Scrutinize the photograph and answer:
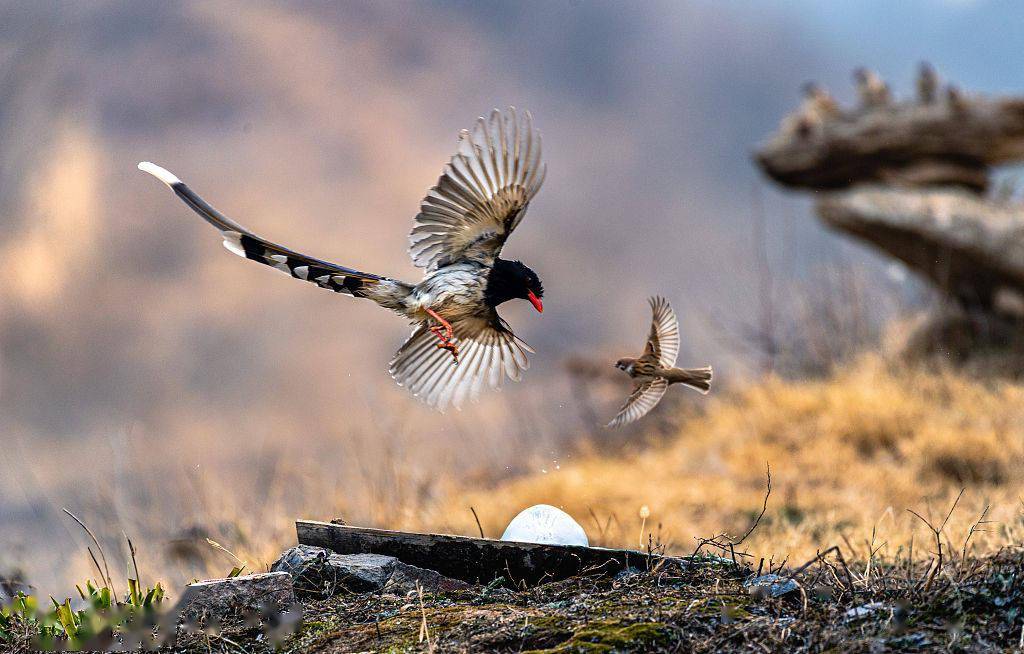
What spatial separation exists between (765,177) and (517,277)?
34.7ft

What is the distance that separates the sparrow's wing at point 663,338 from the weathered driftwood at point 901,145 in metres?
9.99

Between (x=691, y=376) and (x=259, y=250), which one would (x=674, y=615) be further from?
(x=259, y=250)

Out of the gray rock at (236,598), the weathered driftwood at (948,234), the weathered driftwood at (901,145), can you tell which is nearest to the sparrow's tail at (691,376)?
the gray rock at (236,598)

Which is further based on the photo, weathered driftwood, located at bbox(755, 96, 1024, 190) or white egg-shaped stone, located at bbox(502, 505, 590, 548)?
weathered driftwood, located at bbox(755, 96, 1024, 190)

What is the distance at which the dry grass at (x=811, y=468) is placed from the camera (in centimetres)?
755

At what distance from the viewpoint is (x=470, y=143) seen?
8.93 ft

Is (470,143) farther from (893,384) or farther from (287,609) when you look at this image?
(893,384)

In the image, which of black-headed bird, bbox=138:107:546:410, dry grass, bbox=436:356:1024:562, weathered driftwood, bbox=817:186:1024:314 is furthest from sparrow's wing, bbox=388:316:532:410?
weathered driftwood, bbox=817:186:1024:314

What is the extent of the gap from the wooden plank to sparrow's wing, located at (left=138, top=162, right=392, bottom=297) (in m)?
1.34

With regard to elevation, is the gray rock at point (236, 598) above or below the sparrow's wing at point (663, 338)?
below

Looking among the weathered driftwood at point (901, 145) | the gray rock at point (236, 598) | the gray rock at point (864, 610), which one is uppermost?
the weathered driftwood at point (901, 145)

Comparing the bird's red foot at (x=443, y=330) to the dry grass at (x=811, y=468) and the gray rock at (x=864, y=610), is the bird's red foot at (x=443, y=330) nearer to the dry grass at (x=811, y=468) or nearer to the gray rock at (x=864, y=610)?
the gray rock at (x=864, y=610)

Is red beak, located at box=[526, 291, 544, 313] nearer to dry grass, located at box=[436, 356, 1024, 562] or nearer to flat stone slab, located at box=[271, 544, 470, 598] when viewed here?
flat stone slab, located at box=[271, 544, 470, 598]

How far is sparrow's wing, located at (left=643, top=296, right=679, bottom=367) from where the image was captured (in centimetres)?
295
